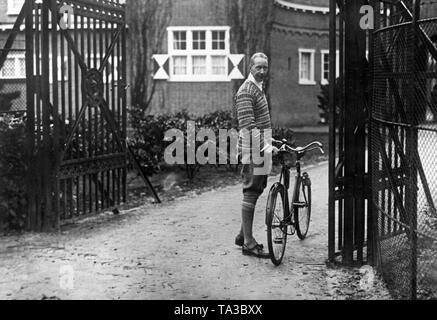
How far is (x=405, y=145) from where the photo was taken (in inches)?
244

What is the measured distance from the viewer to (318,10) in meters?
32.5

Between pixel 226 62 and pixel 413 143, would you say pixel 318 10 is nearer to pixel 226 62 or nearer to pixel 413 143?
pixel 226 62

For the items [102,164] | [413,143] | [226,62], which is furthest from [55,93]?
[226,62]

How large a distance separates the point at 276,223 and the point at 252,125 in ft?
3.46

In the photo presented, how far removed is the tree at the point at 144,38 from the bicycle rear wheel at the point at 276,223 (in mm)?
17568

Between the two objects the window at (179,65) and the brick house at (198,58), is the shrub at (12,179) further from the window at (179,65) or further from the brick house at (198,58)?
the window at (179,65)

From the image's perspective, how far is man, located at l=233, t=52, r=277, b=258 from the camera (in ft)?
25.7

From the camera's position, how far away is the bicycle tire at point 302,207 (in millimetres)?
8617

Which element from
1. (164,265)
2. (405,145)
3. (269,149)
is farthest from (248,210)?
(405,145)

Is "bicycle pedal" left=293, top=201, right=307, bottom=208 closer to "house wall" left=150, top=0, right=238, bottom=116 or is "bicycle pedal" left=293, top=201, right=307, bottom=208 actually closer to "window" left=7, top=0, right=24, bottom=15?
"house wall" left=150, top=0, right=238, bottom=116

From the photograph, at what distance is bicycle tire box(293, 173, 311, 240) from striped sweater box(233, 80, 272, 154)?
1.00 metres

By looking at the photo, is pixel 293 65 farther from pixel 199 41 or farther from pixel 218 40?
pixel 199 41

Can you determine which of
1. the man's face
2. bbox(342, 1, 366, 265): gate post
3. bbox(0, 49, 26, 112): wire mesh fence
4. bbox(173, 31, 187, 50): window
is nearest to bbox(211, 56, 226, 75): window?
bbox(173, 31, 187, 50): window
